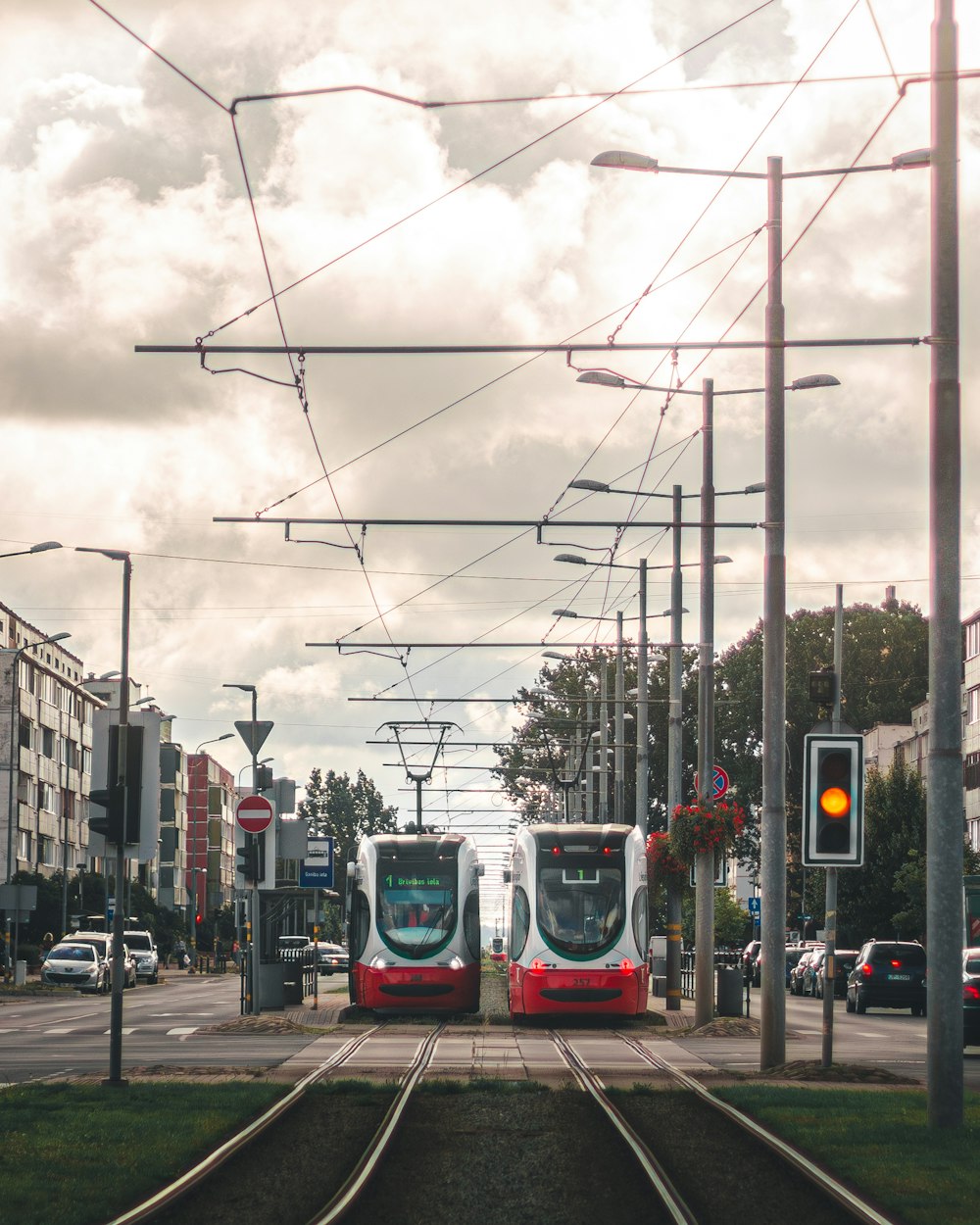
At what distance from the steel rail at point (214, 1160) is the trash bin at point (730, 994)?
534 inches

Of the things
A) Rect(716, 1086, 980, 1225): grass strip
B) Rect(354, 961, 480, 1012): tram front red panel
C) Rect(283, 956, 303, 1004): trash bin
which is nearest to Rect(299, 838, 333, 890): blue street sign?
Rect(283, 956, 303, 1004): trash bin

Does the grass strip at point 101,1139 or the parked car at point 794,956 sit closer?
the grass strip at point 101,1139

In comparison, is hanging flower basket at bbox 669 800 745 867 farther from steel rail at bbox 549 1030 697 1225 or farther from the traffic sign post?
steel rail at bbox 549 1030 697 1225

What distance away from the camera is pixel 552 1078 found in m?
20.8

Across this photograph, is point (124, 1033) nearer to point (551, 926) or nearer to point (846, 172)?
point (551, 926)

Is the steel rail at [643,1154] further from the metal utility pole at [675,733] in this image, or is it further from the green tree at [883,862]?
the green tree at [883,862]

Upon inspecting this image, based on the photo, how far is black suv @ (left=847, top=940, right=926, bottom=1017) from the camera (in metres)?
45.3

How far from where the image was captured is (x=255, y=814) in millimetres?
29734

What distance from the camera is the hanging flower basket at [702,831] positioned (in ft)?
103

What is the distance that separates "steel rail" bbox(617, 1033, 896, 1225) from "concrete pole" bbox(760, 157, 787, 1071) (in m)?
1.85

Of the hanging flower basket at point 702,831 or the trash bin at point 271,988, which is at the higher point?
the hanging flower basket at point 702,831

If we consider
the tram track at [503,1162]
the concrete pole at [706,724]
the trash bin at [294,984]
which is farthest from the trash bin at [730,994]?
the tram track at [503,1162]

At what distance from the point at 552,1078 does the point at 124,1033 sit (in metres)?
12.6

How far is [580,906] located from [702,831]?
2879mm
